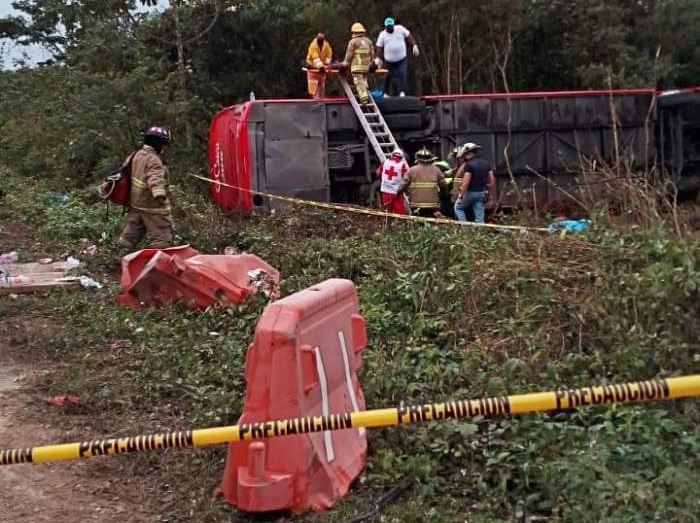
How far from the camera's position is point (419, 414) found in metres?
3.26

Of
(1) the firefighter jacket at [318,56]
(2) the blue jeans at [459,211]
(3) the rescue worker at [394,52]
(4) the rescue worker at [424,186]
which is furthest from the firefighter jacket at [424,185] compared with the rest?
(1) the firefighter jacket at [318,56]

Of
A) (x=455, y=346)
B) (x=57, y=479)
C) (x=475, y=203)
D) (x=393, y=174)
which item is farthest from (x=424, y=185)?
(x=57, y=479)

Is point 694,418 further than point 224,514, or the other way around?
point 694,418

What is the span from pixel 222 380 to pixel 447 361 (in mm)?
1449

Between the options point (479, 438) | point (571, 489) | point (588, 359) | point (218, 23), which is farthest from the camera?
point (218, 23)

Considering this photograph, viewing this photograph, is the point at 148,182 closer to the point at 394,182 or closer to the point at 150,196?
the point at 150,196

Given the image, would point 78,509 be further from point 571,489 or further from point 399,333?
point 399,333

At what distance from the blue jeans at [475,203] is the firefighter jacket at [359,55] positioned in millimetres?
3649

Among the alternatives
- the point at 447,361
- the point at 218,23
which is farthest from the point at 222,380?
the point at 218,23

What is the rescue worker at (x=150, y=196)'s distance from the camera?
9.09 m

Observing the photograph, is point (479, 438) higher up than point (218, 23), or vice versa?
point (218, 23)

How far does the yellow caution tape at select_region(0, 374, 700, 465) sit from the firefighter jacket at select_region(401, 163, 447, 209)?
26.5 ft

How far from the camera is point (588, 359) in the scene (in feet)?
16.2

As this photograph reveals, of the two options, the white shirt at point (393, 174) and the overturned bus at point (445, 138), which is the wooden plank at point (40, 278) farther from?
the white shirt at point (393, 174)
